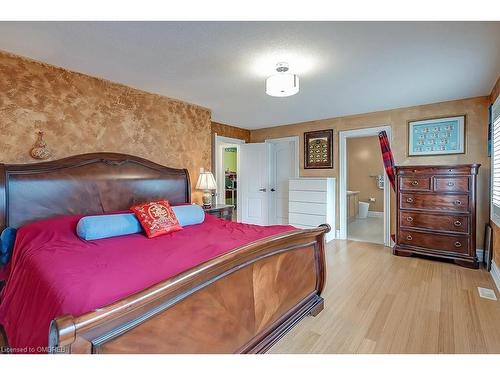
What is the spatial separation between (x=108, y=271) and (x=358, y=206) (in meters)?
6.87

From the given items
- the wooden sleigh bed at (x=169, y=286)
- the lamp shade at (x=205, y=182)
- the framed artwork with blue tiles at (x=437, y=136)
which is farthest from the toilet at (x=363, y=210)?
the wooden sleigh bed at (x=169, y=286)

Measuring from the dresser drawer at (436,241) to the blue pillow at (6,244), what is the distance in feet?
14.3

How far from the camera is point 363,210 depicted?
A: 6996mm

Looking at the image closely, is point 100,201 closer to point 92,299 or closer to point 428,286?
point 92,299

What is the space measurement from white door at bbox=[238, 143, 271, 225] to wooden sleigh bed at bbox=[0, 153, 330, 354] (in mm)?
2620

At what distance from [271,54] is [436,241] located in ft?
10.5

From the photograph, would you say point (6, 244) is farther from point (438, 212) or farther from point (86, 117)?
point (438, 212)

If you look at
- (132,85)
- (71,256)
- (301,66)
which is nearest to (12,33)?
(132,85)

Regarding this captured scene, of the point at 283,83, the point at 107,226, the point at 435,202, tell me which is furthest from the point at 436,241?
the point at 107,226

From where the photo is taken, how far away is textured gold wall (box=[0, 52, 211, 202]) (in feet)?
7.34

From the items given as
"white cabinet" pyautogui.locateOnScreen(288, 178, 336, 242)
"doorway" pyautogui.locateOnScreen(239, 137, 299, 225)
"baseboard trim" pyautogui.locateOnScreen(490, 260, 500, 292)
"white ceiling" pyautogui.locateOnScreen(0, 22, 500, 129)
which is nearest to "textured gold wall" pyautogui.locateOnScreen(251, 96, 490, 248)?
"white ceiling" pyautogui.locateOnScreen(0, 22, 500, 129)

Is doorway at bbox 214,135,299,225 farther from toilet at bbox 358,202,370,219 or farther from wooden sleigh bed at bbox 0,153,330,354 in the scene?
toilet at bbox 358,202,370,219

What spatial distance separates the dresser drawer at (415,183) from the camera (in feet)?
11.3

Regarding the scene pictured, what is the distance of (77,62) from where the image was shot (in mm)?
2377
